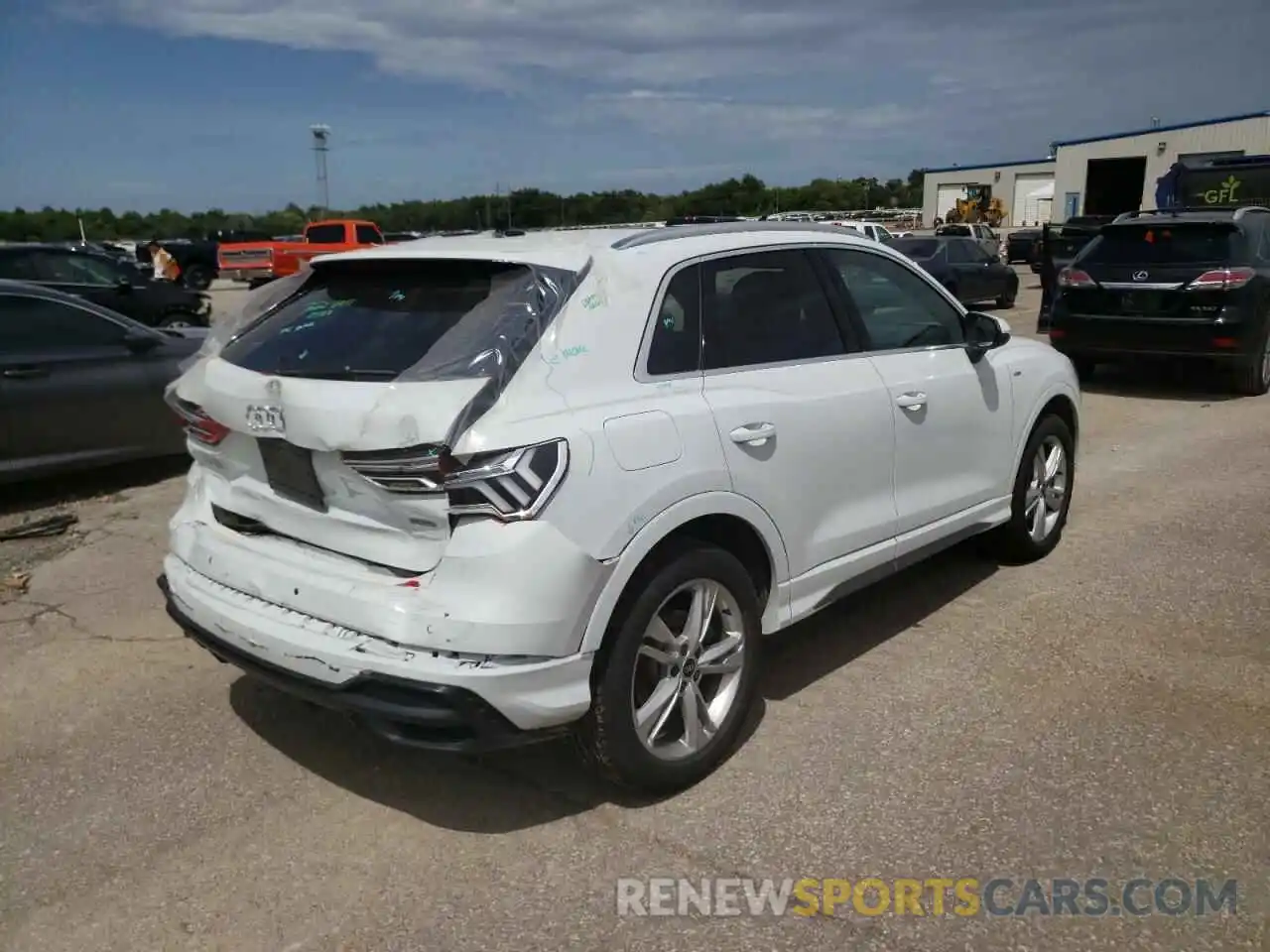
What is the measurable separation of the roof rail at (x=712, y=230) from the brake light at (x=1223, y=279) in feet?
23.0

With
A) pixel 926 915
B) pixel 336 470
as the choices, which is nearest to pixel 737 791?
pixel 926 915

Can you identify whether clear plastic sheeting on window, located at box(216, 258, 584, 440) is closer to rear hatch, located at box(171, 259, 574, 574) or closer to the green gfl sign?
rear hatch, located at box(171, 259, 574, 574)

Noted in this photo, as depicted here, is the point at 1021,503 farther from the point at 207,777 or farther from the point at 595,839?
the point at 207,777

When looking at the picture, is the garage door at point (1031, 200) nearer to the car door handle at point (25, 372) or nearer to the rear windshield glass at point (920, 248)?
the rear windshield glass at point (920, 248)

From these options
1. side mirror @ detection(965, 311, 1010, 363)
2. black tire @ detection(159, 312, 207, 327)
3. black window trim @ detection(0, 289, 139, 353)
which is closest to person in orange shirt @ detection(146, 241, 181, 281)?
black tire @ detection(159, 312, 207, 327)

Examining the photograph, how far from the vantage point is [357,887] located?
2963 millimetres

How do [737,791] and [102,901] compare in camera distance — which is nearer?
[102,901]

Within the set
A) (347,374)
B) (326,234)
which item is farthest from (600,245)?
(326,234)

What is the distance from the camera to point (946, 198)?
2530 inches

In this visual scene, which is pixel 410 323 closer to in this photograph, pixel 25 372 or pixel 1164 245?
pixel 25 372

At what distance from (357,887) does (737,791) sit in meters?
1.22

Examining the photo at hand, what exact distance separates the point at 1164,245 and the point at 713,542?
8825mm

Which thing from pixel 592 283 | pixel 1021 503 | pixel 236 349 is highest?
pixel 592 283

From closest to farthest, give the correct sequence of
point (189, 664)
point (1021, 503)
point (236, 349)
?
point (236, 349)
point (189, 664)
point (1021, 503)
